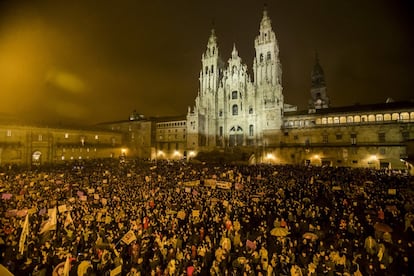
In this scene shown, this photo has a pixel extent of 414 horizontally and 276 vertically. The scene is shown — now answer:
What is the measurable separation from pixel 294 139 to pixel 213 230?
38.1m

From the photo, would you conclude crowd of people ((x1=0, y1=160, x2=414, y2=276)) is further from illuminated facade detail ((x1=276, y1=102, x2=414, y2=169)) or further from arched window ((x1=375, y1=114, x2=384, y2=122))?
arched window ((x1=375, y1=114, x2=384, y2=122))

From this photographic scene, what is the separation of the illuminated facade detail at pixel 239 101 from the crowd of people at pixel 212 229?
33.4 metres

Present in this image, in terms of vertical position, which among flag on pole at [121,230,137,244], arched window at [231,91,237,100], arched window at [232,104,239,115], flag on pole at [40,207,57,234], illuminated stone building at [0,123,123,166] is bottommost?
flag on pole at [121,230,137,244]

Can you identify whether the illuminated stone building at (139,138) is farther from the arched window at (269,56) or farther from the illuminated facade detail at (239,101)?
the arched window at (269,56)

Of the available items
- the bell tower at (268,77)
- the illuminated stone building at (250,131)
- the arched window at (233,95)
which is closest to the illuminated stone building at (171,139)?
the illuminated stone building at (250,131)

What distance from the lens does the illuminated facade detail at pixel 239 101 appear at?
51875 millimetres

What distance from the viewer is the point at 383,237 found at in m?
10.7

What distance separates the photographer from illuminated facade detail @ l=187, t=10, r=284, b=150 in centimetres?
5188

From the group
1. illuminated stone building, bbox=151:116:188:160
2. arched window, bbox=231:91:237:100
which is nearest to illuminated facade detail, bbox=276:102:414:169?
arched window, bbox=231:91:237:100

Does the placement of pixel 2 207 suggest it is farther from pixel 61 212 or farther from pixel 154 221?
pixel 154 221

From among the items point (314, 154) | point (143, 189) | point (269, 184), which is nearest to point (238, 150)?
point (314, 154)

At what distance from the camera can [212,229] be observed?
39.7 feet

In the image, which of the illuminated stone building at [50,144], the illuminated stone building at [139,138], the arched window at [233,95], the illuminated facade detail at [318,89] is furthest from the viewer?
the illuminated facade detail at [318,89]

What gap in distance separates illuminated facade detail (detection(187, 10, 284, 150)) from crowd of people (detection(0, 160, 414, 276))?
33.4 metres
